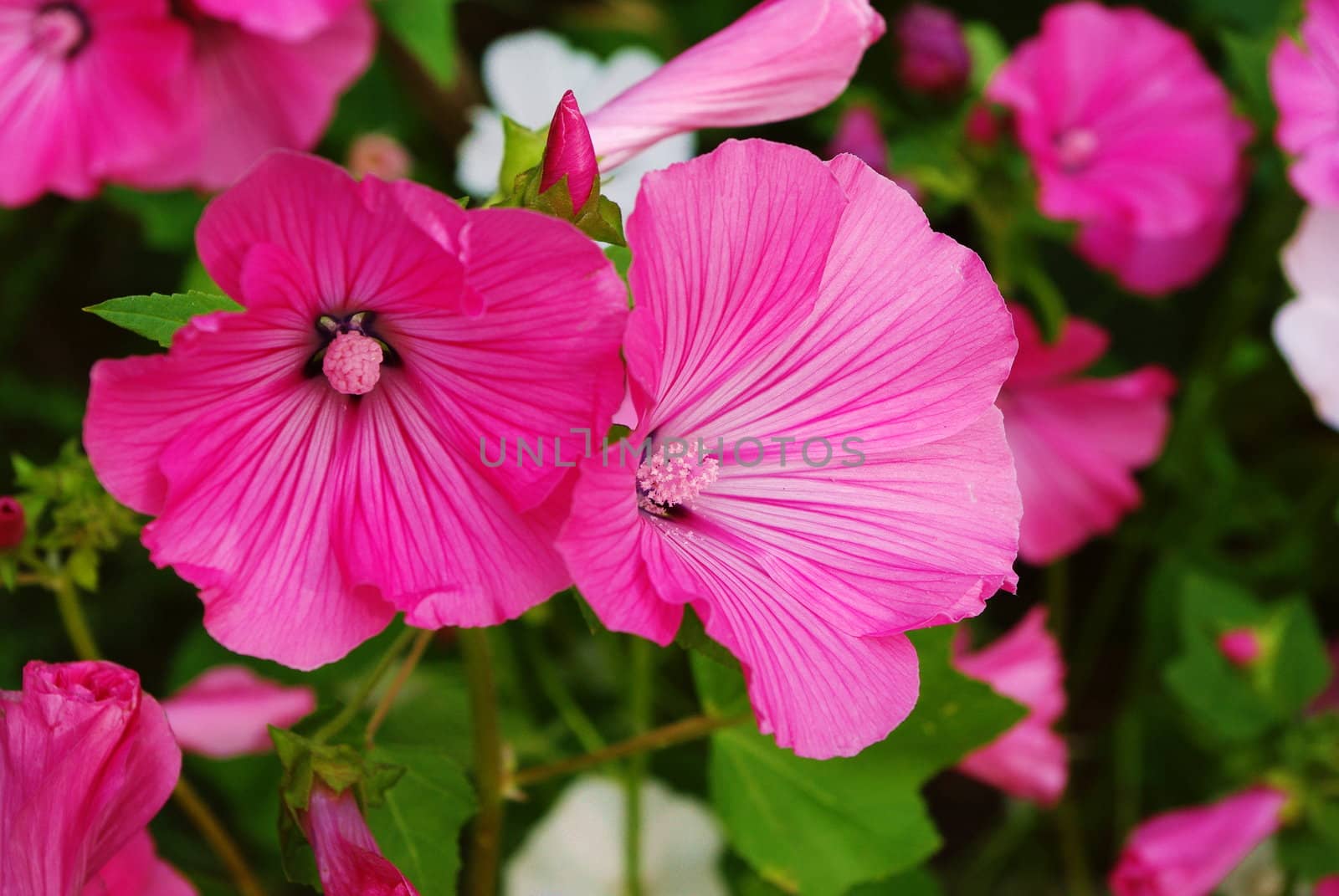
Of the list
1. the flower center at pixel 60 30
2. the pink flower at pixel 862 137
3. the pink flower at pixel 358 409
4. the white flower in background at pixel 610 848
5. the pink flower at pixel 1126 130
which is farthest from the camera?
the pink flower at pixel 862 137

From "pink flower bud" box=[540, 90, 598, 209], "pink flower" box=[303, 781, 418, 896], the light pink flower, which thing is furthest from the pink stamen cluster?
the light pink flower

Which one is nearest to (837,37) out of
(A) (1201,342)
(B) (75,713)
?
(B) (75,713)

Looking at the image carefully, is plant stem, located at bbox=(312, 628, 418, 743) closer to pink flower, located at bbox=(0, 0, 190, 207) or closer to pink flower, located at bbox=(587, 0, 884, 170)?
pink flower, located at bbox=(587, 0, 884, 170)

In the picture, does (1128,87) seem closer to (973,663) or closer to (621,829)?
(973,663)

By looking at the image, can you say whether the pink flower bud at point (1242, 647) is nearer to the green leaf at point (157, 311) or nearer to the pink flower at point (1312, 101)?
the pink flower at point (1312, 101)

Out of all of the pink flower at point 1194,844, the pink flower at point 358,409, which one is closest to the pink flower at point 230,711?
the pink flower at point 358,409

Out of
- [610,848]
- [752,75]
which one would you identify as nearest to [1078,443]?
[610,848]
